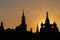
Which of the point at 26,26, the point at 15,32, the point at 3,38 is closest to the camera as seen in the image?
the point at 3,38

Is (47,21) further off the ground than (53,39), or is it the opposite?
(47,21)

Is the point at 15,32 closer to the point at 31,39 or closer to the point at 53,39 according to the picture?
the point at 31,39

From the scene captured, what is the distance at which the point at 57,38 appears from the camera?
4227 inches

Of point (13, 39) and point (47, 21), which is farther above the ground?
point (47, 21)

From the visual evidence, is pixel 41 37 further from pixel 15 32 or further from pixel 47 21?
pixel 47 21

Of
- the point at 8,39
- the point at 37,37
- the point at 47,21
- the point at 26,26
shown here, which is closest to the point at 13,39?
the point at 8,39

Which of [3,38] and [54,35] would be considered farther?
[54,35]

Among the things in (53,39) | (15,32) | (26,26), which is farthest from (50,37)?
(26,26)

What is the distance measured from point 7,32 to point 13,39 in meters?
4.50

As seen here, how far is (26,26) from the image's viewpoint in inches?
5399

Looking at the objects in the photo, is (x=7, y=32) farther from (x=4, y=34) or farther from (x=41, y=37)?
(x=41, y=37)

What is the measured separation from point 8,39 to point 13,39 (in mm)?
3735

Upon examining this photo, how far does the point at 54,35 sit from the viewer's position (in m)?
109

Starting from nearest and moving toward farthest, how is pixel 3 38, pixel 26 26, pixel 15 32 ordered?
pixel 3 38 → pixel 15 32 → pixel 26 26
